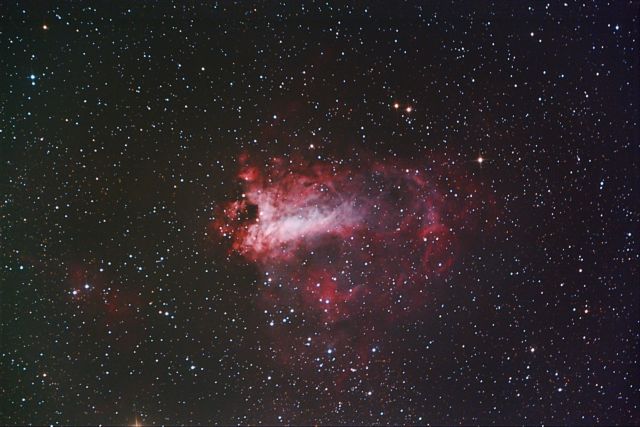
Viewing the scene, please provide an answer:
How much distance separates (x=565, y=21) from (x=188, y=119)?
87 cm

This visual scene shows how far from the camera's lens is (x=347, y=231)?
759mm

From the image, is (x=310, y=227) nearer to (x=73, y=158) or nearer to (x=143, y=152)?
(x=143, y=152)

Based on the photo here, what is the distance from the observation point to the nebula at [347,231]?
723 mm

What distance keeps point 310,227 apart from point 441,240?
Result: 303 millimetres

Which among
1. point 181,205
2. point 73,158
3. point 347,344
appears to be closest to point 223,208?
point 181,205

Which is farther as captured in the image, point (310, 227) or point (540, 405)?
point (540, 405)

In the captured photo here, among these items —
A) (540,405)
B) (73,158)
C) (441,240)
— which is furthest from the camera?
(540,405)

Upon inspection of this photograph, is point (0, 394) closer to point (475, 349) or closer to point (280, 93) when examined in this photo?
point (280, 93)

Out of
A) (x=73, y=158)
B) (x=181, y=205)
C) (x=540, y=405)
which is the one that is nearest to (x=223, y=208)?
(x=181, y=205)

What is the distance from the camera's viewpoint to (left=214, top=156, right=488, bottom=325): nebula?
2.37ft

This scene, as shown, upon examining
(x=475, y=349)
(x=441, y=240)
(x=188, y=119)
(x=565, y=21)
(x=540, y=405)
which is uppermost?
(x=565, y=21)

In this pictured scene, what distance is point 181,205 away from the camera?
707mm

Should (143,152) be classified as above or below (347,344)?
above

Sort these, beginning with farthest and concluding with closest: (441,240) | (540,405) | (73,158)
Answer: (540,405)
(441,240)
(73,158)
